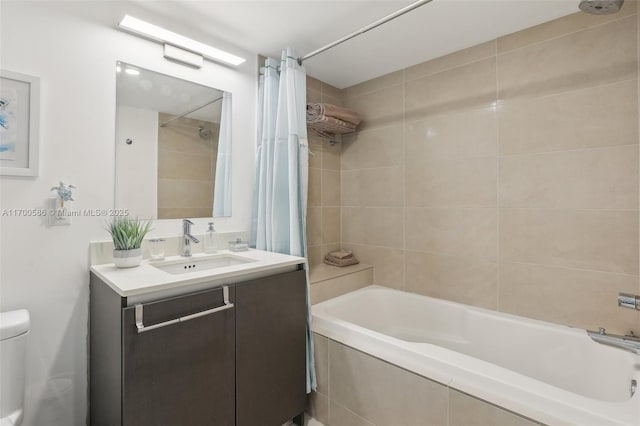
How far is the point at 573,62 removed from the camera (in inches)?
68.8

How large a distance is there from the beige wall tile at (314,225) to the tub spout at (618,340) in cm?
182

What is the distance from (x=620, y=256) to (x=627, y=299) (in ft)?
1.01

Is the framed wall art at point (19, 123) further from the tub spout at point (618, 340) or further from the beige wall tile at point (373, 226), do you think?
the tub spout at point (618, 340)

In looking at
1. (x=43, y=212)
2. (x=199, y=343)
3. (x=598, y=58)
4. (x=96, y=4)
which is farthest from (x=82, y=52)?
(x=598, y=58)

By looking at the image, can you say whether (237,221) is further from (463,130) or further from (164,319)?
(463,130)

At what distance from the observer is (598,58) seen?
66.1 inches

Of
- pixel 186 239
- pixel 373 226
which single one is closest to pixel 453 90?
pixel 373 226

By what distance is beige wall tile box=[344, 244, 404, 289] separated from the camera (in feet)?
8.18

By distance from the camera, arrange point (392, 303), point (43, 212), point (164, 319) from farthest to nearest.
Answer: point (392, 303), point (43, 212), point (164, 319)

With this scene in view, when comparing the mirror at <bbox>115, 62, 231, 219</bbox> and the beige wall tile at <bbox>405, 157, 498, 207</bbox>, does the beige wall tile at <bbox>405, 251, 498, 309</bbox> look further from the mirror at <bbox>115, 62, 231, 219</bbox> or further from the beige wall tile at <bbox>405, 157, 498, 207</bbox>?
the mirror at <bbox>115, 62, 231, 219</bbox>

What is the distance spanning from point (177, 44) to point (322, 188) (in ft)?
4.79

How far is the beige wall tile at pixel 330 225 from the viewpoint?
2742mm

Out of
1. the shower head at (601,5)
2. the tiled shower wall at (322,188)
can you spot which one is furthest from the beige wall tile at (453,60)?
the tiled shower wall at (322,188)

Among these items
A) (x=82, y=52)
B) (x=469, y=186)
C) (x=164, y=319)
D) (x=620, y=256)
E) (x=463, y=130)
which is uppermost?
(x=82, y=52)
